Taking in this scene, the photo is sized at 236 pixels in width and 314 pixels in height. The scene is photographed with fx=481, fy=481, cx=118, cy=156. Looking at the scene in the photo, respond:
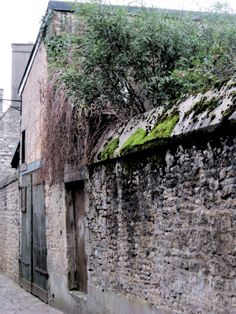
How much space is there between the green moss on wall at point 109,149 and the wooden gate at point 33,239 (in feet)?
13.8

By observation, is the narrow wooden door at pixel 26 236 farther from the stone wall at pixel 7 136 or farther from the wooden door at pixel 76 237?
the stone wall at pixel 7 136

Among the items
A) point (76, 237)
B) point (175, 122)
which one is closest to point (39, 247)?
point (76, 237)

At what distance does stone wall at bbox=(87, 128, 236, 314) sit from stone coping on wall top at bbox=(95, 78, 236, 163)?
0.40ft

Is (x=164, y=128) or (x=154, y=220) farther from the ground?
(x=164, y=128)

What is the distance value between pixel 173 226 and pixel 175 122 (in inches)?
43.5

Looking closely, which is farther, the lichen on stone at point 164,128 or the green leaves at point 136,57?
the green leaves at point 136,57

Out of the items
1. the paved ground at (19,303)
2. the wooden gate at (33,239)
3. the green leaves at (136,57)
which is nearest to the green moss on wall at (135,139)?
the green leaves at (136,57)

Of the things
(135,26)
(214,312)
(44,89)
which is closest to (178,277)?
(214,312)

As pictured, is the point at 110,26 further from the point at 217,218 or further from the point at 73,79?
the point at 217,218

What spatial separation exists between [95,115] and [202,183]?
3355 millimetres

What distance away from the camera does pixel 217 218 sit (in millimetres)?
4355

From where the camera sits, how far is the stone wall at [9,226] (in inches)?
554

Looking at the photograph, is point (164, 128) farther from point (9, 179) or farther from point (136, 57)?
point (9, 179)

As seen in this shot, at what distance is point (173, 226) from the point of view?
5086 millimetres
